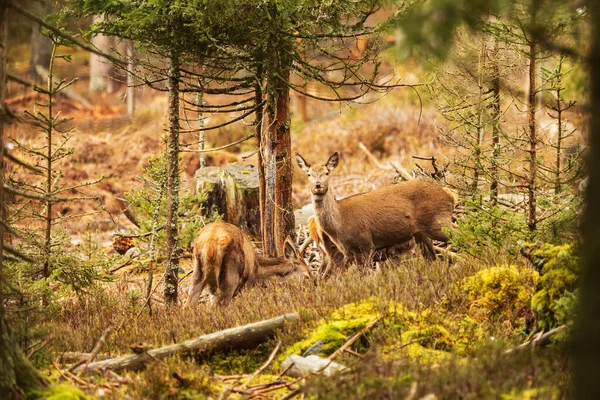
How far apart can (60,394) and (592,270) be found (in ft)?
11.9

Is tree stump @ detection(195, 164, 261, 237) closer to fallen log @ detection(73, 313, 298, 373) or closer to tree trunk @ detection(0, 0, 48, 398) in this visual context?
fallen log @ detection(73, 313, 298, 373)

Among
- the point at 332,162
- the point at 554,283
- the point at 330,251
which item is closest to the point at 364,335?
the point at 554,283

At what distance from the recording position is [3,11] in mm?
5461

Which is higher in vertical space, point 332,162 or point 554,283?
point 332,162

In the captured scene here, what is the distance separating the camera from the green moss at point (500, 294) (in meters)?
7.62

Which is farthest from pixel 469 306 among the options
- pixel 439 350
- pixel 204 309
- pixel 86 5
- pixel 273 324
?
pixel 86 5

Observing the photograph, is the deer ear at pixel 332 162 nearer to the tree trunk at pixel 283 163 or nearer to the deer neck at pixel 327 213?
the deer neck at pixel 327 213

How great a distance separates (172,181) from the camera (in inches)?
423

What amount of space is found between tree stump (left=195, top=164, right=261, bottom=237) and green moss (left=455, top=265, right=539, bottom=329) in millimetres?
8138

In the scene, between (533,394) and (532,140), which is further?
(532,140)

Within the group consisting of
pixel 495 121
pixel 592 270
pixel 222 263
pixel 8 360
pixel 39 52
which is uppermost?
pixel 39 52

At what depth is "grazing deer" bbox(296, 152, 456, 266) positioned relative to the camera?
12.5 metres

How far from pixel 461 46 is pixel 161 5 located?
13.7ft

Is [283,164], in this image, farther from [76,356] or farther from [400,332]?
[76,356]
